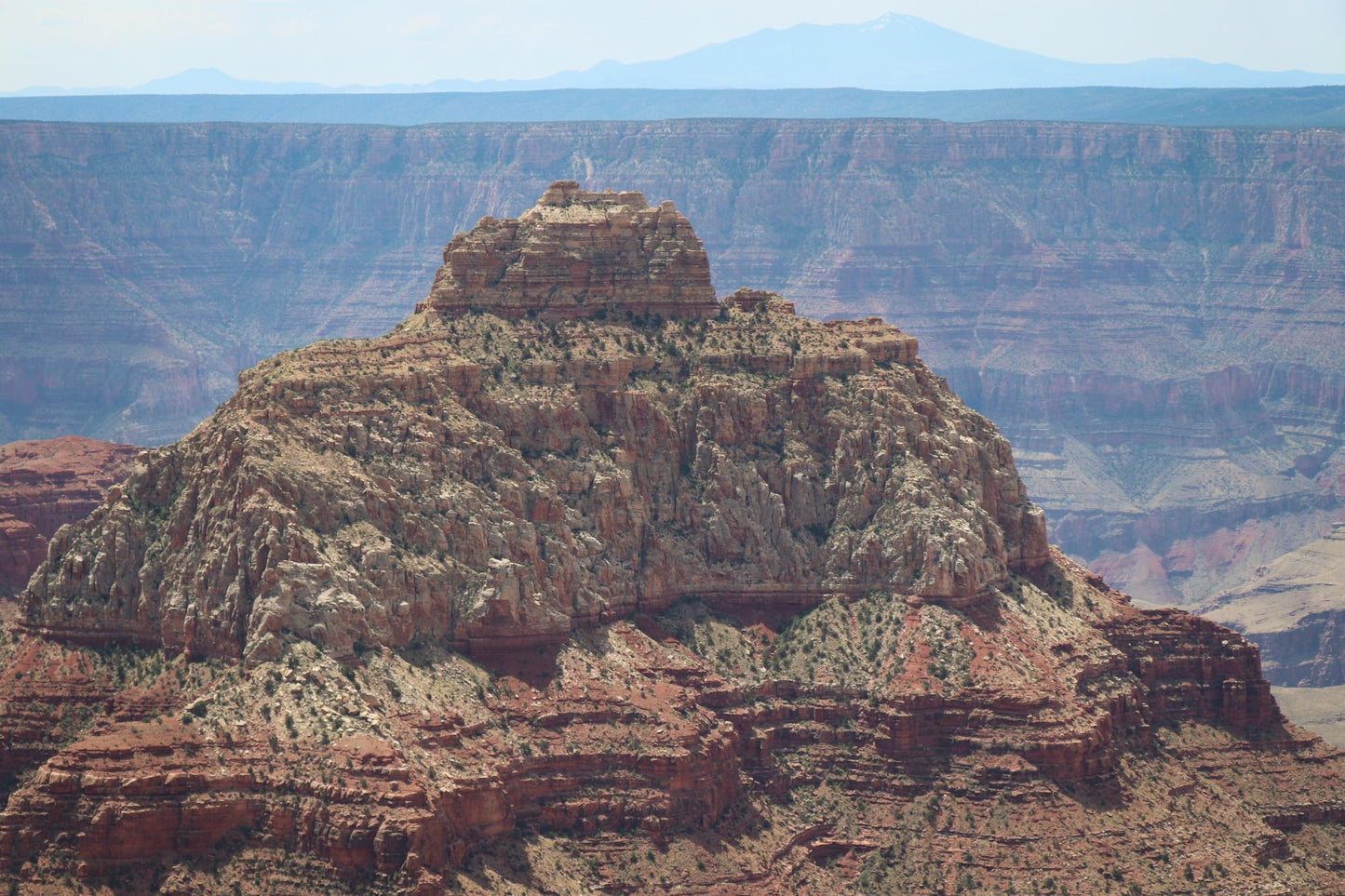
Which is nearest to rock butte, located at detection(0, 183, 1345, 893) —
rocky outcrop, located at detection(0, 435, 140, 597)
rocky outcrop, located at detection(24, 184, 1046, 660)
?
rocky outcrop, located at detection(24, 184, 1046, 660)

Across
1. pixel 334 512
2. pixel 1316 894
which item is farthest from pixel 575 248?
pixel 1316 894

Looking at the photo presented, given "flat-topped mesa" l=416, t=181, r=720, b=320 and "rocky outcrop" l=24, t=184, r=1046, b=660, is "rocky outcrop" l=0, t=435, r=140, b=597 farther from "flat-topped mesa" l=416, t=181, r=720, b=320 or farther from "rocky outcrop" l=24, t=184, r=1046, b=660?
"rocky outcrop" l=24, t=184, r=1046, b=660

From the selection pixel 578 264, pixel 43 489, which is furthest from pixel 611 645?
pixel 43 489

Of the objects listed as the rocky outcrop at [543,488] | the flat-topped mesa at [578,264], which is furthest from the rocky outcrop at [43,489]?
the rocky outcrop at [543,488]

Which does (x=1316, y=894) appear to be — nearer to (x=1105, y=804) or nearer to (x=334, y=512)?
(x=1105, y=804)

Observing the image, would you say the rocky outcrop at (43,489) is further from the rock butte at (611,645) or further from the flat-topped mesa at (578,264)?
the rock butte at (611,645)
